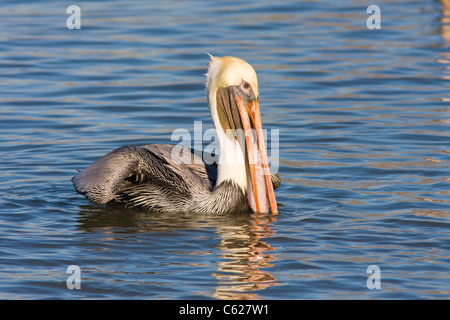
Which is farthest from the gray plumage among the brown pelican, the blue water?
the blue water

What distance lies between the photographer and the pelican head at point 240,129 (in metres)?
6.79

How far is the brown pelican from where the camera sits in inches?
268

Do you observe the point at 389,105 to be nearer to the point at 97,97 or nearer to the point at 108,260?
the point at 97,97

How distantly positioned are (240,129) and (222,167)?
338 millimetres

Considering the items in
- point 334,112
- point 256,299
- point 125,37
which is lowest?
point 256,299

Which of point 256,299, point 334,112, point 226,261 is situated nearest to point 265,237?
point 226,261

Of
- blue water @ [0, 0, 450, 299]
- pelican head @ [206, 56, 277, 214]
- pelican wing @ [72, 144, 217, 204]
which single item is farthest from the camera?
pelican head @ [206, 56, 277, 214]

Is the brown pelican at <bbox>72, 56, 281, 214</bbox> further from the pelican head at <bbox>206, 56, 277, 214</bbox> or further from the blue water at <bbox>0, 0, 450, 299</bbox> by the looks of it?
the blue water at <bbox>0, 0, 450, 299</bbox>

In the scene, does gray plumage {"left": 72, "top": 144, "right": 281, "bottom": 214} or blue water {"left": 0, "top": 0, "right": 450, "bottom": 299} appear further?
gray plumage {"left": 72, "top": 144, "right": 281, "bottom": 214}

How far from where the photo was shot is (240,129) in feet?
22.7

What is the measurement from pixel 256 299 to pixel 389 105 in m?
5.64

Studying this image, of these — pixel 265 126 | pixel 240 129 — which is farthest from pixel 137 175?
pixel 265 126

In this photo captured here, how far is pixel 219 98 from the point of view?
22.7 feet

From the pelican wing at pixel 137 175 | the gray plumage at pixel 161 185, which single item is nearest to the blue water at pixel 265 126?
the gray plumage at pixel 161 185
